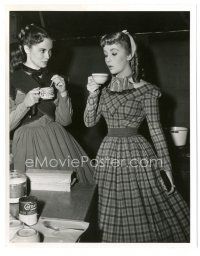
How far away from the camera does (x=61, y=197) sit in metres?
1.20

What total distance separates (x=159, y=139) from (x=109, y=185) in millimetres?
319

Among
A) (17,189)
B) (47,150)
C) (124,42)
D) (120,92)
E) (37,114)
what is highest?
(124,42)

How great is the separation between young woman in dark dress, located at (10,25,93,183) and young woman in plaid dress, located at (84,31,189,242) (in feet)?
0.57

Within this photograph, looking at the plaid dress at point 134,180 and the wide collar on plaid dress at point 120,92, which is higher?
the wide collar on plaid dress at point 120,92

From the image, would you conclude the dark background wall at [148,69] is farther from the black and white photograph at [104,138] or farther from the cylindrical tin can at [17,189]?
the cylindrical tin can at [17,189]

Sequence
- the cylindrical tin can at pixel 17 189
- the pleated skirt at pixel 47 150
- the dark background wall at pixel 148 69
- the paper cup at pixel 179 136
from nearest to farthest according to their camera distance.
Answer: the cylindrical tin can at pixel 17 189 < the pleated skirt at pixel 47 150 < the paper cup at pixel 179 136 < the dark background wall at pixel 148 69

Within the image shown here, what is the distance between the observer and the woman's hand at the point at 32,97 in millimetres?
1527

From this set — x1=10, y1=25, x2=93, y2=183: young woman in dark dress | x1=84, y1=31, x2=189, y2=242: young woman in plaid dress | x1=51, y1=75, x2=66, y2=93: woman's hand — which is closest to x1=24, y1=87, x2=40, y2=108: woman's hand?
x1=10, y1=25, x2=93, y2=183: young woman in dark dress

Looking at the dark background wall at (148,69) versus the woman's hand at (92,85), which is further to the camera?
the dark background wall at (148,69)

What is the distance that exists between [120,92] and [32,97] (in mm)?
436

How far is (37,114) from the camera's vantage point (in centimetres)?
164

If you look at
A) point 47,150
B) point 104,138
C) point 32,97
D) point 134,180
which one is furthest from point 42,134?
point 134,180

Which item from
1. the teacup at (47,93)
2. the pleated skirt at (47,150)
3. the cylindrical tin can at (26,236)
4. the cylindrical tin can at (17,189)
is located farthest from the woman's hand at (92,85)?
the cylindrical tin can at (26,236)

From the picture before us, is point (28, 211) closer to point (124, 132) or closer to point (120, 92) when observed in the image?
point (124, 132)
